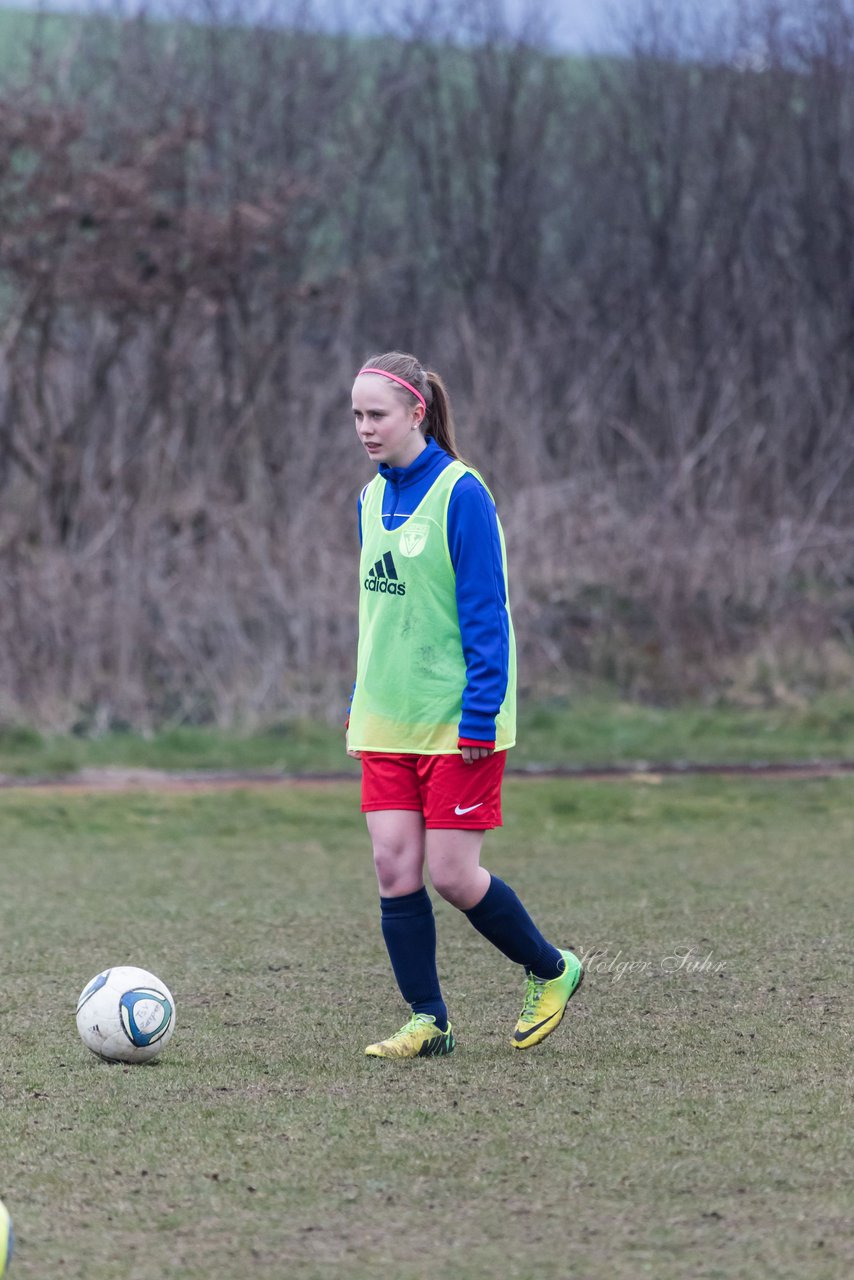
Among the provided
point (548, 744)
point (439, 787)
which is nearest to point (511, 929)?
point (439, 787)

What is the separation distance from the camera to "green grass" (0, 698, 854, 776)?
39.7 ft

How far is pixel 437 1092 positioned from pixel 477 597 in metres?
1.28

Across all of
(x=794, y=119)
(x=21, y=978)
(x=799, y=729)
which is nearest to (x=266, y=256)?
(x=794, y=119)

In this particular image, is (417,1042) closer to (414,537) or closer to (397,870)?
(397,870)

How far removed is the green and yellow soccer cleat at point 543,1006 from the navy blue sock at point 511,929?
30 millimetres

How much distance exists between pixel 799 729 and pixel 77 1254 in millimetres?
10663

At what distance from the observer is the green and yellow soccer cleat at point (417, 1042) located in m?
4.66

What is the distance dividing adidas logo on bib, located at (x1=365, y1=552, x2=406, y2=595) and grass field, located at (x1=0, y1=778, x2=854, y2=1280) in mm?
1284

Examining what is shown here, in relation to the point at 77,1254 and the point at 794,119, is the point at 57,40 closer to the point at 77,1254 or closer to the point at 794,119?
the point at 794,119

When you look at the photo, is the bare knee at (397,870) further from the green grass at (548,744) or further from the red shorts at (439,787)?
the green grass at (548,744)

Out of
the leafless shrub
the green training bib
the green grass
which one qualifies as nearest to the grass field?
the green training bib

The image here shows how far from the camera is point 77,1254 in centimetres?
311

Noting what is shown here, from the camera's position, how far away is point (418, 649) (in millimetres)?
4641

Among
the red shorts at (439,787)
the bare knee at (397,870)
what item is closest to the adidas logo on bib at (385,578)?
the red shorts at (439,787)
